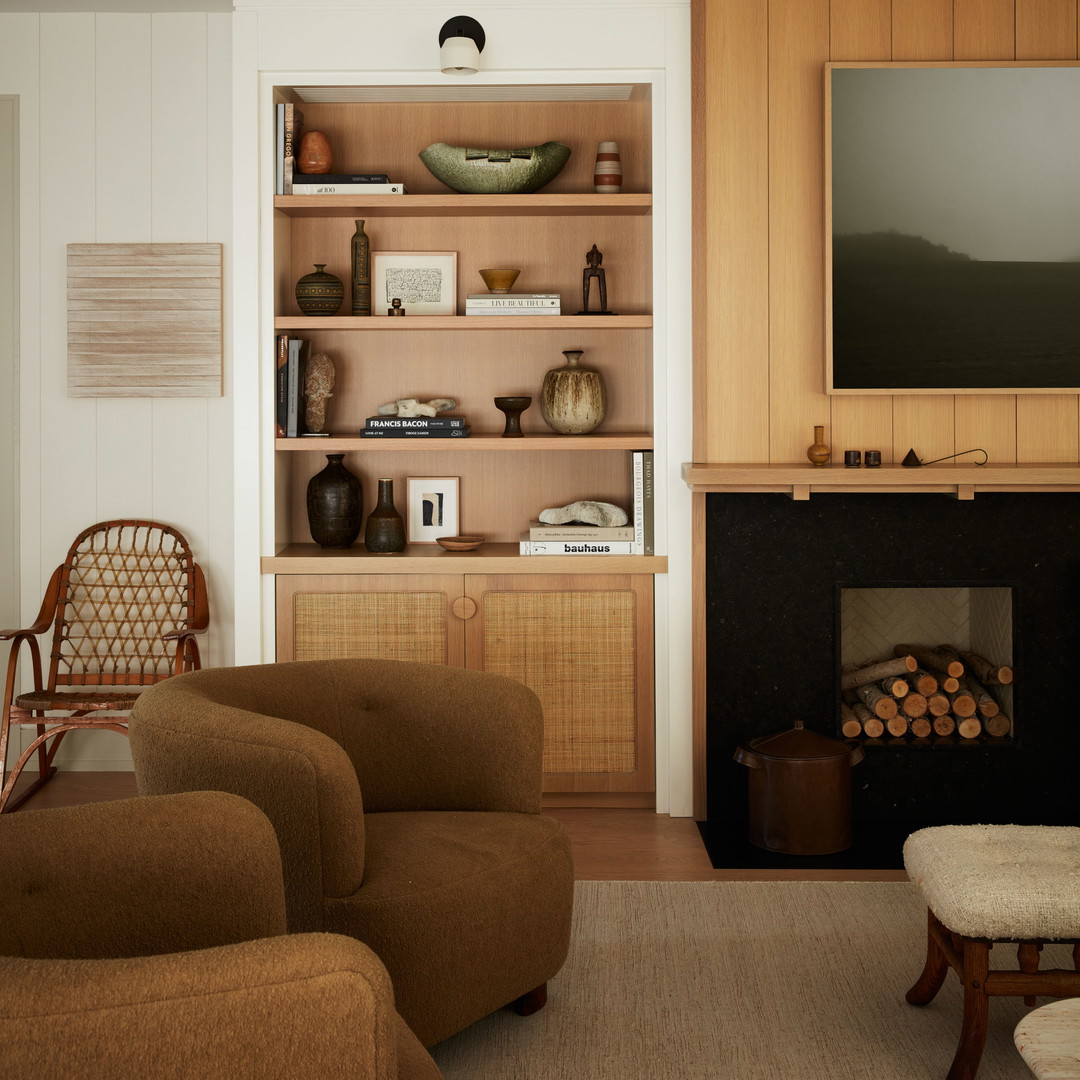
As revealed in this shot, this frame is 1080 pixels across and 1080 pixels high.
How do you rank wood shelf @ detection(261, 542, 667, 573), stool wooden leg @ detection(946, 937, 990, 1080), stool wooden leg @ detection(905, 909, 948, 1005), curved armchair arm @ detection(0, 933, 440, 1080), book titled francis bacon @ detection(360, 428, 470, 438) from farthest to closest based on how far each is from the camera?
book titled francis bacon @ detection(360, 428, 470, 438) < wood shelf @ detection(261, 542, 667, 573) < stool wooden leg @ detection(905, 909, 948, 1005) < stool wooden leg @ detection(946, 937, 990, 1080) < curved armchair arm @ detection(0, 933, 440, 1080)

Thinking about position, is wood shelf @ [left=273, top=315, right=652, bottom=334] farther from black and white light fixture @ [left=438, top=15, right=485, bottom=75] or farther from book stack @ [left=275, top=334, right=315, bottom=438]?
black and white light fixture @ [left=438, top=15, right=485, bottom=75]

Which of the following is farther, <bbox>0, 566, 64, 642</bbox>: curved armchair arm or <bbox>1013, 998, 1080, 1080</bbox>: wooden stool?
<bbox>0, 566, 64, 642</bbox>: curved armchair arm

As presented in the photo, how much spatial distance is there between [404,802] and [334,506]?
5.21 feet

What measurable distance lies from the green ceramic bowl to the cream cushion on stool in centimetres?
245

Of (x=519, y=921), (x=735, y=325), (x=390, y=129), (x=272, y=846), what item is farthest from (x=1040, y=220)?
(x=272, y=846)

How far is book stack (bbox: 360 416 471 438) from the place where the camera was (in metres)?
3.81

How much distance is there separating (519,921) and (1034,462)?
2.25 metres

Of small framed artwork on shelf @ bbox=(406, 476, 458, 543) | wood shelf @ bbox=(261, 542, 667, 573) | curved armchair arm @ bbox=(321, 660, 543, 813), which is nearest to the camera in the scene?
curved armchair arm @ bbox=(321, 660, 543, 813)

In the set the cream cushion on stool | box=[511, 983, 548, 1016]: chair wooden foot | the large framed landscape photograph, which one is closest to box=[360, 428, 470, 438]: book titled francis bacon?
the large framed landscape photograph

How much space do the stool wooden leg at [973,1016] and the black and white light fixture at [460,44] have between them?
9.12 feet

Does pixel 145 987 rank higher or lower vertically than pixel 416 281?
lower

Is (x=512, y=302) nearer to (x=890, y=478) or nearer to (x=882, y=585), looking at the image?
(x=890, y=478)

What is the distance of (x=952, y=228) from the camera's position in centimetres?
348

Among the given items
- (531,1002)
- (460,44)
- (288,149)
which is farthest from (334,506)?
(531,1002)
